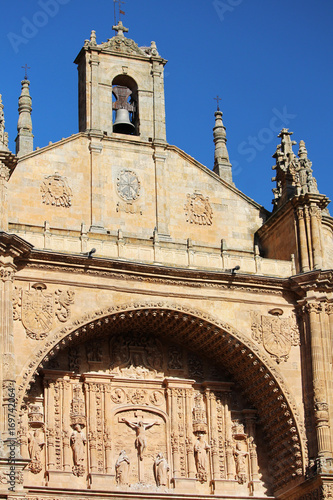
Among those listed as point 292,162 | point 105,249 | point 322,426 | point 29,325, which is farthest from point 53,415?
point 292,162

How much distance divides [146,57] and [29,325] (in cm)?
747

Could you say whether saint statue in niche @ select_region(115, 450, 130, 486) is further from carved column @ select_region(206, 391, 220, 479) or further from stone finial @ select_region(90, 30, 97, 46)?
stone finial @ select_region(90, 30, 97, 46)

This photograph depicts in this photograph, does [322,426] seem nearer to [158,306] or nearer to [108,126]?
[158,306]

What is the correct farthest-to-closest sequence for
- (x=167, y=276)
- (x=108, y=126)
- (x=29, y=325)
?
1. (x=108, y=126)
2. (x=167, y=276)
3. (x=29, y=325)

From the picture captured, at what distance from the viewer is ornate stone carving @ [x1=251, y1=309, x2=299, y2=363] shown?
22641mm

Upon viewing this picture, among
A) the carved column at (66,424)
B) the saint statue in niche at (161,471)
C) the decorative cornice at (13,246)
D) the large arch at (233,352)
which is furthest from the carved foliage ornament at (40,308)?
the saint statue in niche at (161,471)

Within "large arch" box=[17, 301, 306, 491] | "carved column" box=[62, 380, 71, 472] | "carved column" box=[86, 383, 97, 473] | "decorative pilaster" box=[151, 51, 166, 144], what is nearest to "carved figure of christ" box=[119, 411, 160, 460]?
"carved column" box=[86, 383, 97, 473]

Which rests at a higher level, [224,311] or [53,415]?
[224,311]

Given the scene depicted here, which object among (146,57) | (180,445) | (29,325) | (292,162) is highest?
(146,57)

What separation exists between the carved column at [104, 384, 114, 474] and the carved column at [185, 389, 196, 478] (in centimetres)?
162

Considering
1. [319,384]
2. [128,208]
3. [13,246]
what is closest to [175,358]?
[319,384]

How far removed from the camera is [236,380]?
2336 centimetres

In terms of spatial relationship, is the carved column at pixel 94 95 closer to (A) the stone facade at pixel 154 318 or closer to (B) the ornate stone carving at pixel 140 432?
(A) the stone facade at pixel 154 318

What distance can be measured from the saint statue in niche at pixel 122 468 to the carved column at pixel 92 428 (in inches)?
20.4
